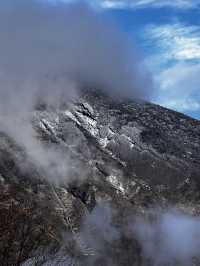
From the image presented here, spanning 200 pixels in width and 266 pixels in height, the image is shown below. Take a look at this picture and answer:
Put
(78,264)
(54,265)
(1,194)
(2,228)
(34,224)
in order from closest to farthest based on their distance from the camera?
(2,228) < (1,194) < (34,224) < (54,265) < (78,264)

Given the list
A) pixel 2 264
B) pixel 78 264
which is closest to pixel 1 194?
pixel 2 264

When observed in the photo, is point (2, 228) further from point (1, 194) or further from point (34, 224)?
point (34, 224)

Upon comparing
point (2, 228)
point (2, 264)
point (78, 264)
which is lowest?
point (78, 264)

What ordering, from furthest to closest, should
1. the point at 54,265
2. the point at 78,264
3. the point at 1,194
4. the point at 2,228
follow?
1. the point at 78,264
2. the point at 54,265
3. the point at 1,194
4. the point at 2,228

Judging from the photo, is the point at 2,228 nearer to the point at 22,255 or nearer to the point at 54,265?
the point at 22,255

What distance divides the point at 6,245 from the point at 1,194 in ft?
21.2

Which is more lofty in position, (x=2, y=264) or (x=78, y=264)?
(x=2, y=264)

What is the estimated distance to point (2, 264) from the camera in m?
80.2

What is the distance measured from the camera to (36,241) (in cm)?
7944

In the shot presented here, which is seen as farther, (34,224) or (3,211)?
(34,224)

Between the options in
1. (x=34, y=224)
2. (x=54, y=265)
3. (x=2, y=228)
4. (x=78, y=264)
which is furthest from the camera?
(x=78, y=264)

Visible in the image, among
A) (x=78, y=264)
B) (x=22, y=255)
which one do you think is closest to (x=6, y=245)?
(x=22, y=255)

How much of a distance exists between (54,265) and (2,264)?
76874mm

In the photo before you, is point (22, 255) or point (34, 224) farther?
point (34, 224)
